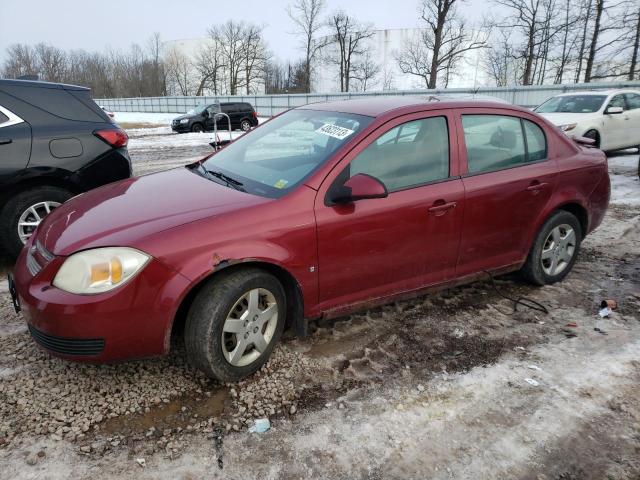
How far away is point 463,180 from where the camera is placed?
11.2 feet

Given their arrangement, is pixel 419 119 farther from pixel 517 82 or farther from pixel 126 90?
pixel 126 90

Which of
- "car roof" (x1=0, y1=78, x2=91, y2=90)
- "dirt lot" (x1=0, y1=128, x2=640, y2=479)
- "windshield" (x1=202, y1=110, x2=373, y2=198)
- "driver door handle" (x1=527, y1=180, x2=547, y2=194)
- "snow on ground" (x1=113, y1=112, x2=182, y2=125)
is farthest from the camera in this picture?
"snow on ground" (x1=113, y1=112, x2=182, y2=125)

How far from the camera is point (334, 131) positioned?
128 inches

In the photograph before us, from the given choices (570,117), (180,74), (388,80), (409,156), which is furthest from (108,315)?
(180,74)

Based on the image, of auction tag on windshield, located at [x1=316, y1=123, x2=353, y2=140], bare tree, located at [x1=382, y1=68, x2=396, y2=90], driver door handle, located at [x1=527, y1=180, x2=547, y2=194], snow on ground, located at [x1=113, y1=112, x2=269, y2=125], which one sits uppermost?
bare tree, located at [x1=382, y1=68, x2=396, y2=90]

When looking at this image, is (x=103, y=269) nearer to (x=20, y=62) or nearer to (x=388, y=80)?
(x=388, y=80)

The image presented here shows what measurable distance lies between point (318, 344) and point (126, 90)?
7964cm

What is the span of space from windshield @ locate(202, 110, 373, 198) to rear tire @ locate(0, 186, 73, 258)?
6.23 feet

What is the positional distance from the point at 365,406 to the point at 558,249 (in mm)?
2624

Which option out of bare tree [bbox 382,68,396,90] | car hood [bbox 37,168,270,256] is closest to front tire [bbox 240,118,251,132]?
car hood [bbox 37,168,270,256]

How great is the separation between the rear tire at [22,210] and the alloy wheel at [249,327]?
9.60 feet

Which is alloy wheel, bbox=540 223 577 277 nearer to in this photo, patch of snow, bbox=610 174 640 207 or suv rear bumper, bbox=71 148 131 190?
patch of snow, bbox=610 174 640 207

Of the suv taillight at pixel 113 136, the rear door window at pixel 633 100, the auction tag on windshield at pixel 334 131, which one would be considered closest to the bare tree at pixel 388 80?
the rear door window at pixel 633 100

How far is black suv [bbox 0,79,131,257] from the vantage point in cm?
441
